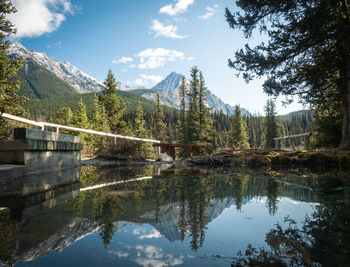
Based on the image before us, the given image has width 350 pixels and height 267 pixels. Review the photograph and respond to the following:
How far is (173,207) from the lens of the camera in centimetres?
199

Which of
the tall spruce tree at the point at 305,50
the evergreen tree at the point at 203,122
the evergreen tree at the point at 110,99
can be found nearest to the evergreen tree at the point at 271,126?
the evergreen tree at the point at 203,122

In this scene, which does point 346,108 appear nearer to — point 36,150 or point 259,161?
point 259,161

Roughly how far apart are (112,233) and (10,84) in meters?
A: 12.3

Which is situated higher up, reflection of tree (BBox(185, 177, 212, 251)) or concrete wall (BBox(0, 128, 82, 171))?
concrete wall (BBox(0, 128, 82, 171))

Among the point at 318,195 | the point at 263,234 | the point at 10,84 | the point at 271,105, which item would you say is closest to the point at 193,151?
the point at 10,84

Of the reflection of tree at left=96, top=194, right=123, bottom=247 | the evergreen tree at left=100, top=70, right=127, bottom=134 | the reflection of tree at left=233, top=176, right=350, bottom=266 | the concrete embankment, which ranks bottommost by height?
the reflection of tree at left=96, top=194, right=123, bottom=247

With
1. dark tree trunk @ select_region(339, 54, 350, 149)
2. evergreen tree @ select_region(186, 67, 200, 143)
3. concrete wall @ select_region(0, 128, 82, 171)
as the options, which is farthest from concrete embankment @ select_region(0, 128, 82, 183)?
evergreen tree @ select_region(186, 67, 200, 143)

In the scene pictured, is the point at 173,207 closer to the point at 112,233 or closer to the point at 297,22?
the point at 112,233

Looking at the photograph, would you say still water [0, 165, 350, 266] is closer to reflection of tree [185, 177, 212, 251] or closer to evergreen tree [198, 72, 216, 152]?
reflection of tree [185, 177, 212, 251]

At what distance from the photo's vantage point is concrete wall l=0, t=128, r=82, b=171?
13.1 feet

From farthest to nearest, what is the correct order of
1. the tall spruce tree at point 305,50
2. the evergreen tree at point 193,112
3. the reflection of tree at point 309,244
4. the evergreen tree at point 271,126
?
the evergreen tree at point 271,126 → the evergreen tree at point 193,112 → the tall spruce tree at point 305,50 → the reflection of tree at point 309,244

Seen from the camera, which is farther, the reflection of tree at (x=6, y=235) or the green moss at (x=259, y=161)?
the green moss at (x=259, y=161)

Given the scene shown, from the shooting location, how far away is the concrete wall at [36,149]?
158 inches

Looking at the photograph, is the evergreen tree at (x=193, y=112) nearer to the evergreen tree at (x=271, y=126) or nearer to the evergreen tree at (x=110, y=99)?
the evergreen tree at (x=110, y=99)
